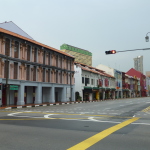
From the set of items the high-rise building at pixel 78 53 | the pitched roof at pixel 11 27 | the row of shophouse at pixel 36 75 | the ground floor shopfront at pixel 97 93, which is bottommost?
the ground floor shopfront at pixel 97 93

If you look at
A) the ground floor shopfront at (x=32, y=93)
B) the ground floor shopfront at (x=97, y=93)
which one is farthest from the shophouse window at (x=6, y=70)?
the ground floor shopfront at (x=97, y=93)

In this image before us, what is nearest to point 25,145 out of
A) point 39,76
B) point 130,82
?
point 39,76

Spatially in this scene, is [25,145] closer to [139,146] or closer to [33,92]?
[139,146]

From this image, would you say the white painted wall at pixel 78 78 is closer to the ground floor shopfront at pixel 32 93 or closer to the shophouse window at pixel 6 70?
the ground floor shopfront at pixel 32 93

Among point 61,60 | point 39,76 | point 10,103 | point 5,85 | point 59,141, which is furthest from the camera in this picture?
point 61,60

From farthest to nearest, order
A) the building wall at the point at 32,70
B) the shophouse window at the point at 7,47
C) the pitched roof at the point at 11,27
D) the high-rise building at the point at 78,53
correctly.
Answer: the high-rise building at the point at 78,53, the pitched roof at the point at 11,27, the building wall at the point at 32,70, the shophouse window at the point at 7,47

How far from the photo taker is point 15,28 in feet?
129

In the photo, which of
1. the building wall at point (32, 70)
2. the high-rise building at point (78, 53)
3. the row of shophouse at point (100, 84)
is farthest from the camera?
the high-rise building at point (78, 53)

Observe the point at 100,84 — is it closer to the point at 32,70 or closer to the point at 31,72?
the point at 32,70

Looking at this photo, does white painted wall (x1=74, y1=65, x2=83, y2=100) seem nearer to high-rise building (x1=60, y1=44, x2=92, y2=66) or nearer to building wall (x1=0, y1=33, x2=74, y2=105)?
building wall (x1=0, y1=33, x2=74, y2=105)

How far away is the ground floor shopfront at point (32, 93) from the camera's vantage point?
3213 cm

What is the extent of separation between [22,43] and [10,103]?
9.61 metres

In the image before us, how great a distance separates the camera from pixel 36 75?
36.7m

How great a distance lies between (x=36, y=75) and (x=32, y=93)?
407cm
